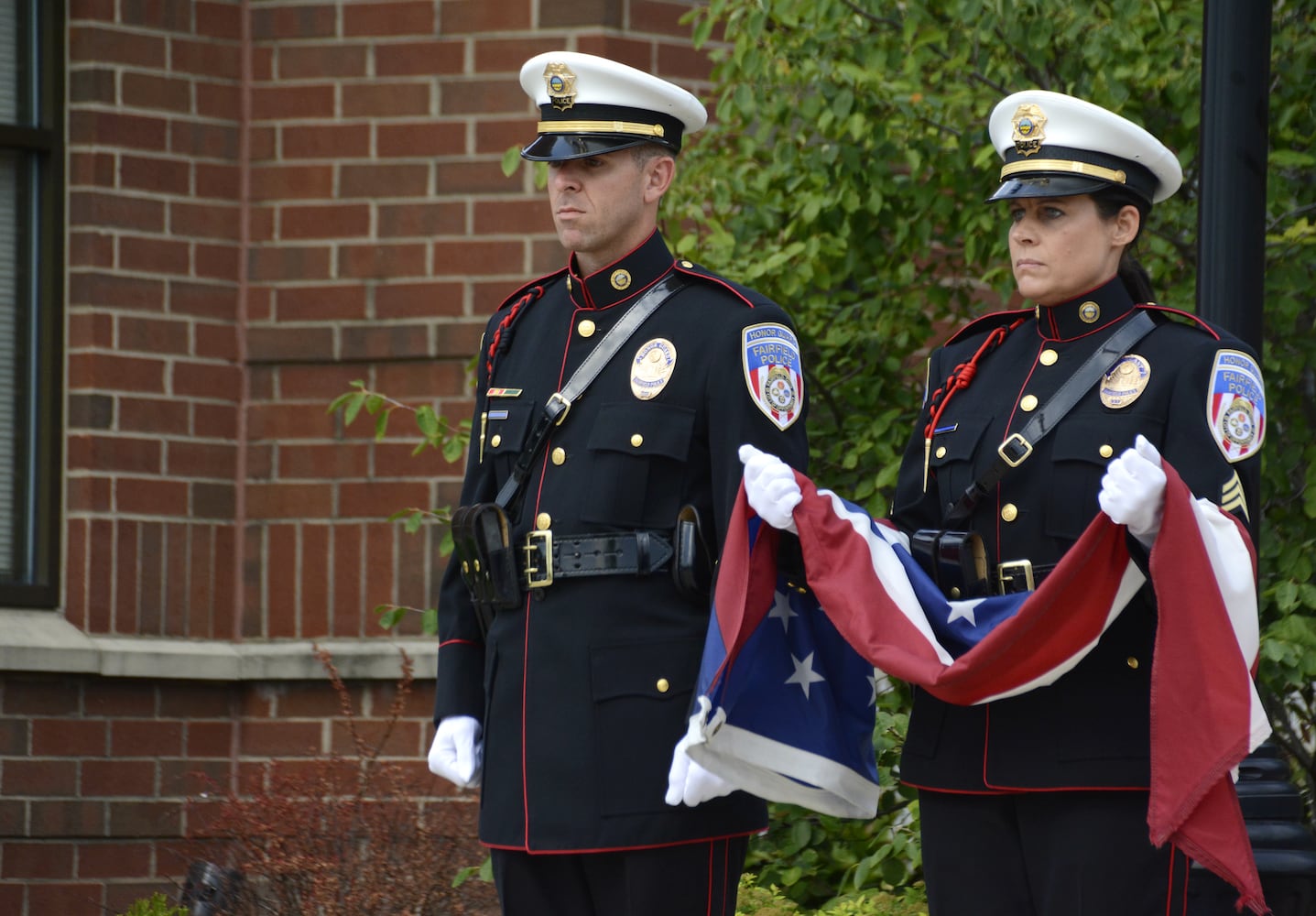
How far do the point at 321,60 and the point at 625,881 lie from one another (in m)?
4.09

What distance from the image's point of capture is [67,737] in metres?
6.37

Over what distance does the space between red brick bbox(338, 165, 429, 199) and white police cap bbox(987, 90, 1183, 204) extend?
3287 mm

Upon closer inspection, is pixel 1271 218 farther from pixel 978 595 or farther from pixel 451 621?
pixel 451 621

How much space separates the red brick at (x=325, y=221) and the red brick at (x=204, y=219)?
0.18m

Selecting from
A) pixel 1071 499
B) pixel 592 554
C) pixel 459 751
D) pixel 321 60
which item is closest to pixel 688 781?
pixel 592 554

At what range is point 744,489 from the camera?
338 centimetres

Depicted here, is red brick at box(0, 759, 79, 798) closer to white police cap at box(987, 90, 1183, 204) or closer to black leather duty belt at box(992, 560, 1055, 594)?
black leather duty belt at box(992, 560, 1055, 594)

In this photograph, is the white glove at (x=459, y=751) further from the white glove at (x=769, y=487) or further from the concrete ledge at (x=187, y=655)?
the concrete ledge at (x=187, y=655)

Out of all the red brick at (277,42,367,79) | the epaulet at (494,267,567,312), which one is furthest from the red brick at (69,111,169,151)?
the epaulet at (494,267,567,312)

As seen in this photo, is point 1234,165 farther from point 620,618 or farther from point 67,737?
point 67,737

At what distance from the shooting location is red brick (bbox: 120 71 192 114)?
22.0 feet

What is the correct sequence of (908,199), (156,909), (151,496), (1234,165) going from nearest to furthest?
1. (1234,165)
2. (908,199)
3. (156,909)
4. (151,496)

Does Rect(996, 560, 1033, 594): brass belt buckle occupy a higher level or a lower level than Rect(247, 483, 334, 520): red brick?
higher

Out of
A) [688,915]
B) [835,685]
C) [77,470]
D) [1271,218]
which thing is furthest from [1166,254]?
[77,470]
